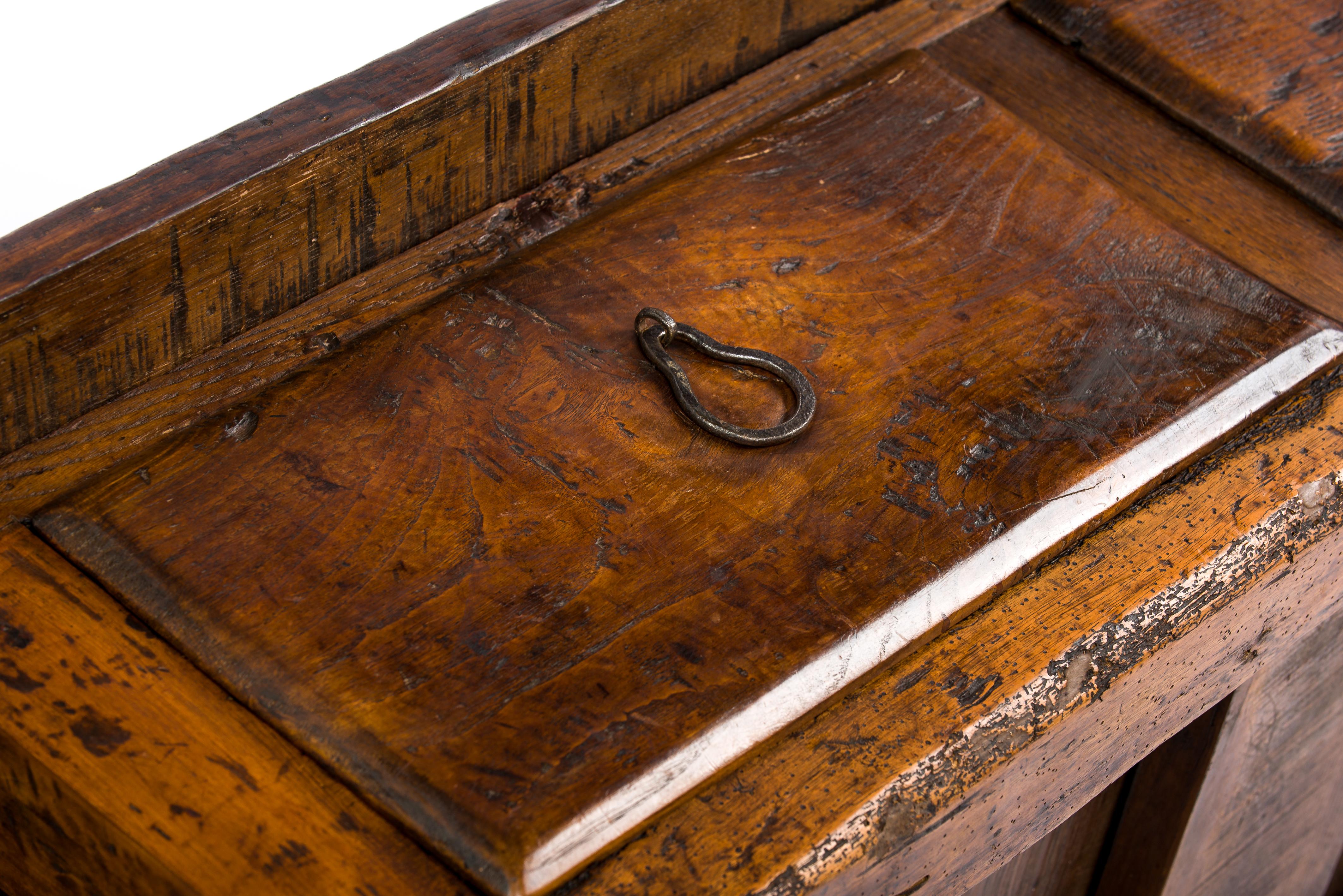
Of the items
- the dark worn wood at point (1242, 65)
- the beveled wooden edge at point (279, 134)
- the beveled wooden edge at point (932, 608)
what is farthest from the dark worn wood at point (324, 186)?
the beveled wooden edge at point (932, 608)

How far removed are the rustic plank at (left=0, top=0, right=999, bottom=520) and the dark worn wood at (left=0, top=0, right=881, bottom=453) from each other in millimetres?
13

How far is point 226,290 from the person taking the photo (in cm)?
91

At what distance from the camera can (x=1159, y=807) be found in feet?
3.77

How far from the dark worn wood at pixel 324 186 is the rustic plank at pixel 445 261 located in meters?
0.01

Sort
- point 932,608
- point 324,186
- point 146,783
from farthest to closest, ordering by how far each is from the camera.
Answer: point 324,186 → point 932,608 → point 146,783


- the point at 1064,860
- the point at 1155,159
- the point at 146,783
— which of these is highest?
the point at 1155,159

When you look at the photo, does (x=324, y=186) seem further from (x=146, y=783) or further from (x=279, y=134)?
(x=146, y=783)

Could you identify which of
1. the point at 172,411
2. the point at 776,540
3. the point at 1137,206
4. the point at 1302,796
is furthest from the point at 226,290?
the point at 1302,796

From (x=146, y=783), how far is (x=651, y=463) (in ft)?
1.21

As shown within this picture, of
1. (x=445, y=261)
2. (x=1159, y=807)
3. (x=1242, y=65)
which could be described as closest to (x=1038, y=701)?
(x=1159, y=807)

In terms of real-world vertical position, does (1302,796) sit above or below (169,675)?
below

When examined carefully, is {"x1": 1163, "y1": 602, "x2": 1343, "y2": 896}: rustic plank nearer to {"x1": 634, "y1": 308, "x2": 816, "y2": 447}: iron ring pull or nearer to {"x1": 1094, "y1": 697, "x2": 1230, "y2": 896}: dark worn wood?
{"x1": 1094, "y1": 697, "x2": 1230, "y2": 896}: dark worn wood

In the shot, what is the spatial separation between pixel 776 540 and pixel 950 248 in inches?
12.9

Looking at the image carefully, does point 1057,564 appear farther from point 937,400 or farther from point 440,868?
point 440,868
